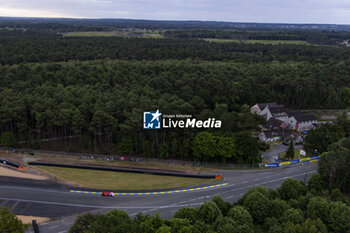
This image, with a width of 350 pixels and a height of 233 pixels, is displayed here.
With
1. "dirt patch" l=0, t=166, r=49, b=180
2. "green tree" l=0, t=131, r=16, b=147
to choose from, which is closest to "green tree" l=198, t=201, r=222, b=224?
"dirt patch" l=0, t=166, r=49, b=180

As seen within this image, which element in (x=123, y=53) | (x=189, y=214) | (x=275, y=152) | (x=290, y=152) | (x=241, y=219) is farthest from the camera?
(x=123, y=53)

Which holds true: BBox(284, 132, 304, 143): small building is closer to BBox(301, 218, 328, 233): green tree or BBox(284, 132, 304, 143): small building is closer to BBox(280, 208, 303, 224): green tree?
BBox(280, 208, 303, 224): green tree

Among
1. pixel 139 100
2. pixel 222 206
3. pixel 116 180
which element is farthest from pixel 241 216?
pixel 139 100

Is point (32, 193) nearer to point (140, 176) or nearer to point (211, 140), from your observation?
point (140, 176)

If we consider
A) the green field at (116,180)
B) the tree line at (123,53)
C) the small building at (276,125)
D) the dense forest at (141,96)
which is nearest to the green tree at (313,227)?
the green field at (116,180)

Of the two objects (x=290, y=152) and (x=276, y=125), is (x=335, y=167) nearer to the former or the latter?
(x=290, y=152)
